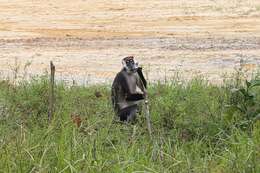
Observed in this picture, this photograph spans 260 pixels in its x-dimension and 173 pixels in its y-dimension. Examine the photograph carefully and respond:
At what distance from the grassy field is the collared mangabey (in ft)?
1.09

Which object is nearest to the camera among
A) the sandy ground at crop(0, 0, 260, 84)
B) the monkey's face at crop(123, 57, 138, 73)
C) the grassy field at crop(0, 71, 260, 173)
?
the grassy field at crop(0, 71, 260, 173)

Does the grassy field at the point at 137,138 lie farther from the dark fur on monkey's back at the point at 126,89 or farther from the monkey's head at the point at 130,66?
the monkey's head at the point at 130,66

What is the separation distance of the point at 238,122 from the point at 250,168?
174cm

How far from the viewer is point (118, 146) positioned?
4.40m

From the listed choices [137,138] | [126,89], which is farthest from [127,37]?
[137,138]

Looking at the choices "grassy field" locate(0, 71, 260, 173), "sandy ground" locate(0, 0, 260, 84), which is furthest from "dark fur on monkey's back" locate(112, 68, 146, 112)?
"sandy ground" locate(0, 0, 260, 84)

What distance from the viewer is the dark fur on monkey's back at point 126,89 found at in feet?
21.6

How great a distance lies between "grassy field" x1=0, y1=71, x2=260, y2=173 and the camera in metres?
3.83

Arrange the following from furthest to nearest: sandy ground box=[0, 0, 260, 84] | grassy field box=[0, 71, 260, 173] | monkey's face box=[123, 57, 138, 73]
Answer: sandy ground box=[0, 0, 260, 84]
monkey's face box=[123, 57, 138, 73]
grassy field box=[0, 71, 260, 173]

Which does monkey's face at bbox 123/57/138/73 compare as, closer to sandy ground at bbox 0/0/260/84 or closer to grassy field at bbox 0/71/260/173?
grassy field at bbox 0/71/260/173

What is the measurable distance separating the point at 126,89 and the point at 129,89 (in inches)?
2.3

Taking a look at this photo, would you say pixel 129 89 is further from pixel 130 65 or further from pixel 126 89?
pixel 130 65

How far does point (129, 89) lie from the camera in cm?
658

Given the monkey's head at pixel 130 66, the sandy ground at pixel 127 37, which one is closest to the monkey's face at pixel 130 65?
the monkey's head at pixel 130 66
